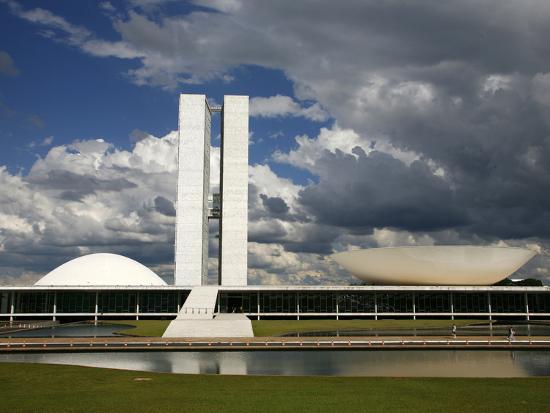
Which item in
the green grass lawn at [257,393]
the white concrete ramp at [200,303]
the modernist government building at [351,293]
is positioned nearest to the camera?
the green grass lawn at [257,393]

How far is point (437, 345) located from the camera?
26.4 m

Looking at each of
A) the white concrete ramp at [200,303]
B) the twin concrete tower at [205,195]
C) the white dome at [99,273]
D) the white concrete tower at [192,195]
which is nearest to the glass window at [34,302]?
the white dome at [99,273]

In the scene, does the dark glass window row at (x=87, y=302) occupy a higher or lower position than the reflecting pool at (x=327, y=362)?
higher

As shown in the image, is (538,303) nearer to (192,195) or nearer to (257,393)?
(192,195)

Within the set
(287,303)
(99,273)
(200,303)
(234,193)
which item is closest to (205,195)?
(234,193)

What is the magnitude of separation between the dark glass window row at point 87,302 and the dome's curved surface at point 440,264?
2003 centimetres

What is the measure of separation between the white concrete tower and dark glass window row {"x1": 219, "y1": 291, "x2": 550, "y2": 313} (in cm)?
1073

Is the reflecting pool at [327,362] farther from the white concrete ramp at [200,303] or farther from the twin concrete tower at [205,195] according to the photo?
the twin concrete tower at [205,195]

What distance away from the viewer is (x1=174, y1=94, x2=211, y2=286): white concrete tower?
6650 centimetres

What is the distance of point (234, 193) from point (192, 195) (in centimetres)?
489

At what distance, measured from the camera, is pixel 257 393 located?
14.9 m

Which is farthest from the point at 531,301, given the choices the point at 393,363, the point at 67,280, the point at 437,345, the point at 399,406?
the point at 399,406

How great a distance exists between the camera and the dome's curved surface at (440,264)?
54.8 meters

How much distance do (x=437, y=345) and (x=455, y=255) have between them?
99.1 feet
